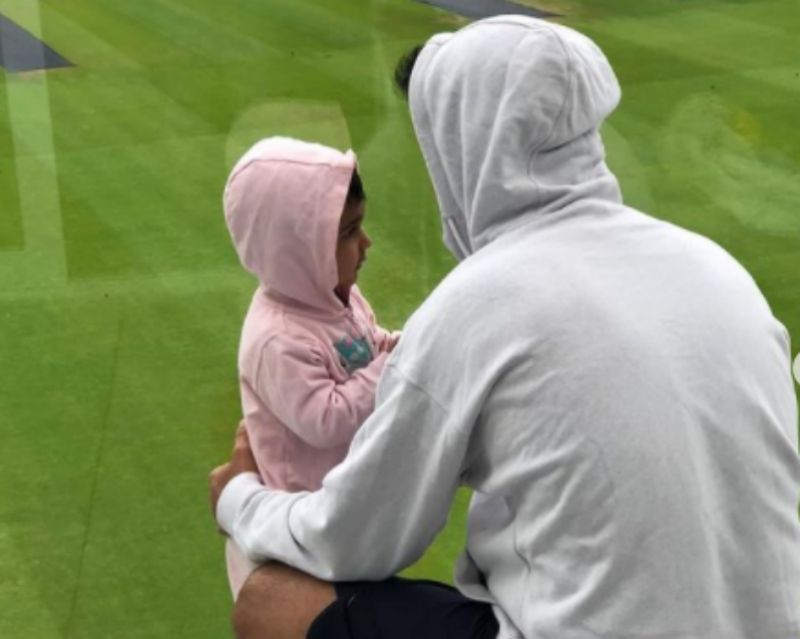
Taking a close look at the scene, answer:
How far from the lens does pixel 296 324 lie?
8.22ft

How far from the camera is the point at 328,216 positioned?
8.04ft

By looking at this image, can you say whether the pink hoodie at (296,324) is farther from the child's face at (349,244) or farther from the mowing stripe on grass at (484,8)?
the mowing stripe on grass at (484,8)

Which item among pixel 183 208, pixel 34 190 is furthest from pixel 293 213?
pixel 34 190

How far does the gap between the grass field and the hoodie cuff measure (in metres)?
0.80

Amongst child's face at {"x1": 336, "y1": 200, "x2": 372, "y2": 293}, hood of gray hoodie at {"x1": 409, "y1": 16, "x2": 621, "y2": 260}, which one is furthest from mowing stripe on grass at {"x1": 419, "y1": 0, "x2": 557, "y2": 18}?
hood of gray hoodie at {"x1": 409, "y1": 16, "x2": 621, "y2": 260}

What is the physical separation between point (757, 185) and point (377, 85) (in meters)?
2.28

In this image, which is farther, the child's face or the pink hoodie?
the child's face

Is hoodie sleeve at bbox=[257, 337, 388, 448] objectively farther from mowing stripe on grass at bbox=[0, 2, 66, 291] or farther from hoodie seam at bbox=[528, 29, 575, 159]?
mowing stripe on grass at bbox=[0, 2, 66, 291]

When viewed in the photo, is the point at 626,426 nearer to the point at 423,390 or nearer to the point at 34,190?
the point at 423,390

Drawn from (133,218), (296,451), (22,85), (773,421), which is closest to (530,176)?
(773,421)

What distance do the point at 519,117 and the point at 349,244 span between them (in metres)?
0.73

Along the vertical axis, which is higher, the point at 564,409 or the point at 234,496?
the point at 564,409

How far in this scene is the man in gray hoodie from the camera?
5.79 feet

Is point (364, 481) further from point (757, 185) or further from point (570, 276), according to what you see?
point (757, 185)
